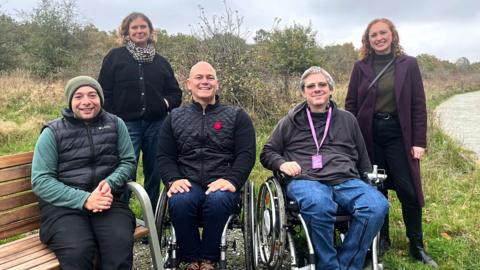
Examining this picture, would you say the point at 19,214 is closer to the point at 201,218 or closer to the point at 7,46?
the point at 201,218

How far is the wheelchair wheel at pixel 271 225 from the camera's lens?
8.98 feet

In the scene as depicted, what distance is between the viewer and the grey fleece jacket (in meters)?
3.13

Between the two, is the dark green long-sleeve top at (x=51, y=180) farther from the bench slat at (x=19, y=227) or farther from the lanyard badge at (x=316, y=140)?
the lanyard badge at (x=316, y=140)

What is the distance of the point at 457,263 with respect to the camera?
3.42 metres

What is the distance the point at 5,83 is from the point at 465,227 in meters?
13.1

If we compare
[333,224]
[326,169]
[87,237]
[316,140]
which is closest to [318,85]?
[316,140]

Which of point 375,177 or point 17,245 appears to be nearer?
point 17,245

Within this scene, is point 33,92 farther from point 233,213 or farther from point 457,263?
point 457,263

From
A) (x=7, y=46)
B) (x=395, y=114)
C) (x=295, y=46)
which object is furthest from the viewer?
(x=7, y=46)

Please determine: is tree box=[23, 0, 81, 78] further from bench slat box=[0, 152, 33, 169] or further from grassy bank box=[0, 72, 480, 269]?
bench slat box=[0, 152, 33, 169]

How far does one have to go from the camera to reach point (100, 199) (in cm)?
269

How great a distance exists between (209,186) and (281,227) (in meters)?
0.65

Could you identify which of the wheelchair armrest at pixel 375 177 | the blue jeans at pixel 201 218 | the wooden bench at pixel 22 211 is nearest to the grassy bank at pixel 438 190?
the wheelchair armrest at pixel 375 177

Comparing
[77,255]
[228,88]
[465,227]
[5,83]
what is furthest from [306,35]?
[77,255]
